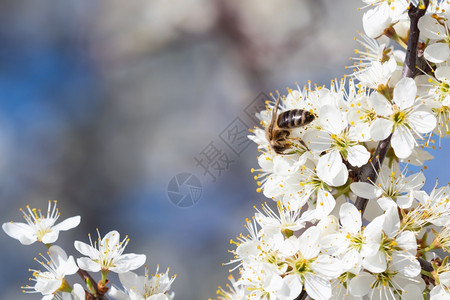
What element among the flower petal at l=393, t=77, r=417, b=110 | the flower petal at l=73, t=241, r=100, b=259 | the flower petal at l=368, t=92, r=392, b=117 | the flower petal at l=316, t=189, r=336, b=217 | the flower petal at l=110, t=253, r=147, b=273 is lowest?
the flower petal at l=316, t=189, r=336, b=217

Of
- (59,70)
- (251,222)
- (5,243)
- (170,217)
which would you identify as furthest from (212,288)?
(251,222)

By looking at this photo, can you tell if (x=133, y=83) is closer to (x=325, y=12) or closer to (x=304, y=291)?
(x=325, y=12)

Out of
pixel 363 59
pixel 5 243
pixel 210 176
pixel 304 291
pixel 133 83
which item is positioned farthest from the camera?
pixel 133 83

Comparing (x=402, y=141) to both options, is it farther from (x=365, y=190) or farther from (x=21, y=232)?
(x=21, y=232)

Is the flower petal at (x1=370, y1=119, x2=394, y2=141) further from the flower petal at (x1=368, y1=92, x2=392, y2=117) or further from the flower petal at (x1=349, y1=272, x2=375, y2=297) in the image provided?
the flower petal at (x1=349, y1=272, x2=375, y2=297)

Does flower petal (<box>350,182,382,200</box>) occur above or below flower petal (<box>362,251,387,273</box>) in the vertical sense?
above

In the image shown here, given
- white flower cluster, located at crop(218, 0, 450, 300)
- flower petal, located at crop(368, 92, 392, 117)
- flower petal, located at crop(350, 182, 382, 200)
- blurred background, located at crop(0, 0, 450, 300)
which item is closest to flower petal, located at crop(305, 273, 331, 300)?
white flower cluster, located at crop(218, 0, 450, 300)

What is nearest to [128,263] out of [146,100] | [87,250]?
[87,250]

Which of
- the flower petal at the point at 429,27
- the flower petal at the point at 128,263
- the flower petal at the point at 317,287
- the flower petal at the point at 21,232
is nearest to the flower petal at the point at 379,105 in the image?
the flower petal at the point at 429,27

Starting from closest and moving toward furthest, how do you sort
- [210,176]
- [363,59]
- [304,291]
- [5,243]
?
[304,291] < [363,59] < [210,176] < [5,243]
